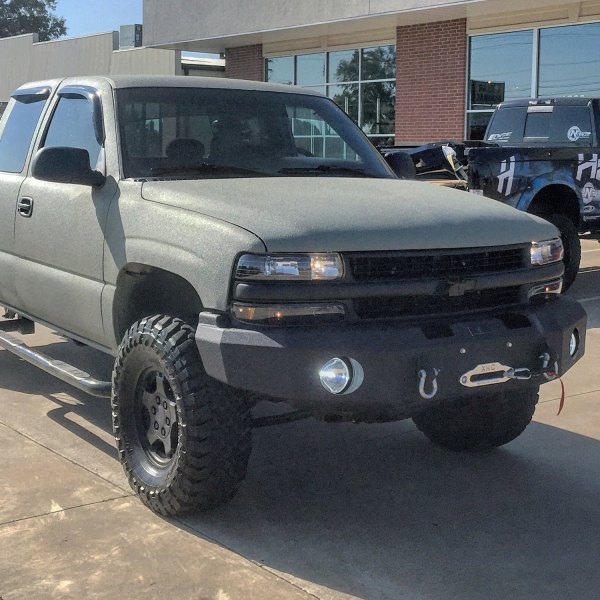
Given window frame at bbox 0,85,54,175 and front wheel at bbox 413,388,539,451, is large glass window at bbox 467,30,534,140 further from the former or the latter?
front wheel at bbox 413,388,539,451

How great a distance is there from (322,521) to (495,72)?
14887 mm

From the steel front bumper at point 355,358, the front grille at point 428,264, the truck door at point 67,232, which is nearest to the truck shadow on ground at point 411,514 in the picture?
the steel front bumper at point 355,358

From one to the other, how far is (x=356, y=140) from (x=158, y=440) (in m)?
2.13

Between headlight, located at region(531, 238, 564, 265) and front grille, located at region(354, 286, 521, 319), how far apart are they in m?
0.17

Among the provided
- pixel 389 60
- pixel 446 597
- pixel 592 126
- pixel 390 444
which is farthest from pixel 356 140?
pixel 389 60

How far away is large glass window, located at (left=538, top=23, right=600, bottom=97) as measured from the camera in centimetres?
1593

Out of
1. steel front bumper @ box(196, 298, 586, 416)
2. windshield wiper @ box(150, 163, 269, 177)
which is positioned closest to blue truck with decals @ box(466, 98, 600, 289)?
windshield wiper @ box(150, 163, 269, 177)

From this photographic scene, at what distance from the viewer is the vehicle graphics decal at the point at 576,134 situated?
34.5 ft

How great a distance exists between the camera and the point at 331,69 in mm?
21188

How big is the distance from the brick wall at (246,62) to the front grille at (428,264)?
19312 millimetres

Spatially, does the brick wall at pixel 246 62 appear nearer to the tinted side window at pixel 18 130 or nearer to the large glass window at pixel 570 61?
the large glass window at pixel 570 61

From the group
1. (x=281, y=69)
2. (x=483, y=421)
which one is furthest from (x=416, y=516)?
(x=281, y=69)

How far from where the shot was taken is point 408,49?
18875 mm

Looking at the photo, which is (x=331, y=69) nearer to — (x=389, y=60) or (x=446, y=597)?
(x=389, y=60)
